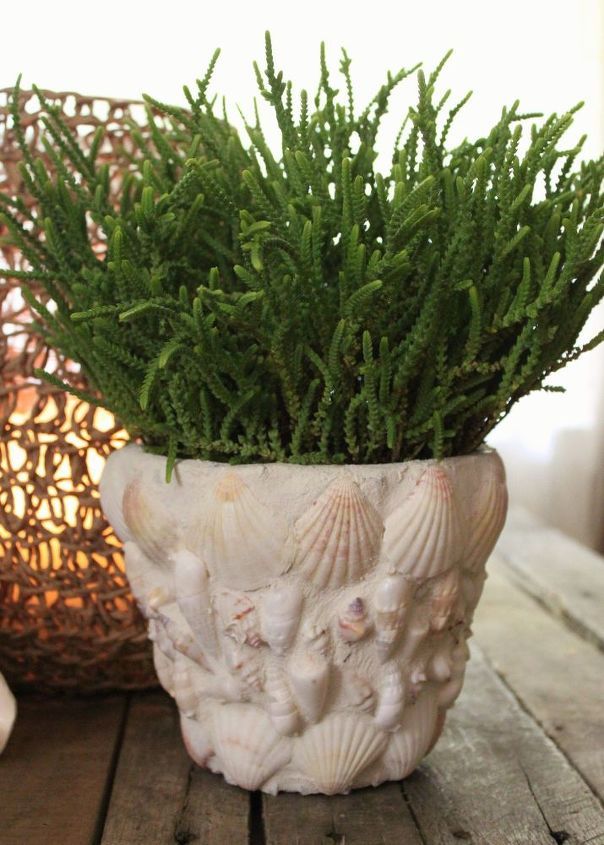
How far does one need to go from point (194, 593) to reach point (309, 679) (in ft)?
0.25

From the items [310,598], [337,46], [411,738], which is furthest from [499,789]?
[337,46]

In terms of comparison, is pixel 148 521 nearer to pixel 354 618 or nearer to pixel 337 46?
pixel 354 618

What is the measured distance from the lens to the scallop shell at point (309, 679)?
0.52m

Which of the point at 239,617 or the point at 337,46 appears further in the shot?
the point at 337,46

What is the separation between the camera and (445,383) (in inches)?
20.2

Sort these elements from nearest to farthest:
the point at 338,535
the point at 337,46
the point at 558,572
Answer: the point at 338,535, the point at 558,572, the point at 337,46

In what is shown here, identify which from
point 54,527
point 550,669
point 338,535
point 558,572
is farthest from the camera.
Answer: point 558,572

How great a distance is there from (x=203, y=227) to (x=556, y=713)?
0.42 metres

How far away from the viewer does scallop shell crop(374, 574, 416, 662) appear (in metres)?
0.51

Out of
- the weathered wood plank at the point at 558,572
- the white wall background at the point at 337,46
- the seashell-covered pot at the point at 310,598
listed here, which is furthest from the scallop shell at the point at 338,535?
the white wall background at the point at 337,46

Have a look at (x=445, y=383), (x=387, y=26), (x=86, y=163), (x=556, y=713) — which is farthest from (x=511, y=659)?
(x=387, y=26)

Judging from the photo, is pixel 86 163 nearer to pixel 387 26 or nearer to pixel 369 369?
pixel 369 369

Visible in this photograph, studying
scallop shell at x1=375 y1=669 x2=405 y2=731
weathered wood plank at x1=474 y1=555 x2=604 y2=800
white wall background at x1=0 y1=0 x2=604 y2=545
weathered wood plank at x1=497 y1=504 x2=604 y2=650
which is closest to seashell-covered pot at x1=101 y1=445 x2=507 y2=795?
scallop shell at x1=375 y1=669 x2=405 y2=731

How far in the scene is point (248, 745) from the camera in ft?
1.82
